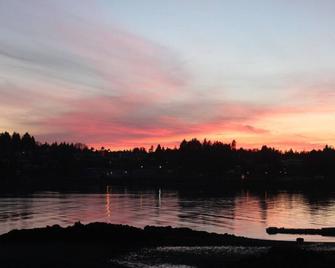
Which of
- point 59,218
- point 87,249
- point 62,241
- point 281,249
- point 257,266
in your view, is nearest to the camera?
point 257,266

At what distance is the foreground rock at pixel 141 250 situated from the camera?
29578 millimetres

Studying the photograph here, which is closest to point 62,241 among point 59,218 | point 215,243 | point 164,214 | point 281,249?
point 215,243

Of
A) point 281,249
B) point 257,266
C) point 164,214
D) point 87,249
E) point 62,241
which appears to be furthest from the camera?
point 164,214

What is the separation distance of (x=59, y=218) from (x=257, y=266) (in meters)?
55.9

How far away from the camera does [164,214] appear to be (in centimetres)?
8731

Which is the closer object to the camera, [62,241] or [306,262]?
[306,262]

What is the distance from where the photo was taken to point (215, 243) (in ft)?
140

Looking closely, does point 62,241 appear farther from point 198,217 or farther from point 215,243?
point 198,217

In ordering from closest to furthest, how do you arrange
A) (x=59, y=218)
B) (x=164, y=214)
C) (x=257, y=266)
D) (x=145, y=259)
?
(x=257, y=266) → (x=145, y=259) → (x=59, y=218) → (x=164, y=214)

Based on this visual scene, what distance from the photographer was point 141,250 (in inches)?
1508

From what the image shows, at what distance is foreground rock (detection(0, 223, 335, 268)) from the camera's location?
29.6 meters

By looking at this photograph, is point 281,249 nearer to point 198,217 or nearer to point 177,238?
point 177,238

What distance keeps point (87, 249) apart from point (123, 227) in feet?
26.8

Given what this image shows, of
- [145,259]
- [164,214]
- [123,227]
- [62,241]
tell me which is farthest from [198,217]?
[145,259]
